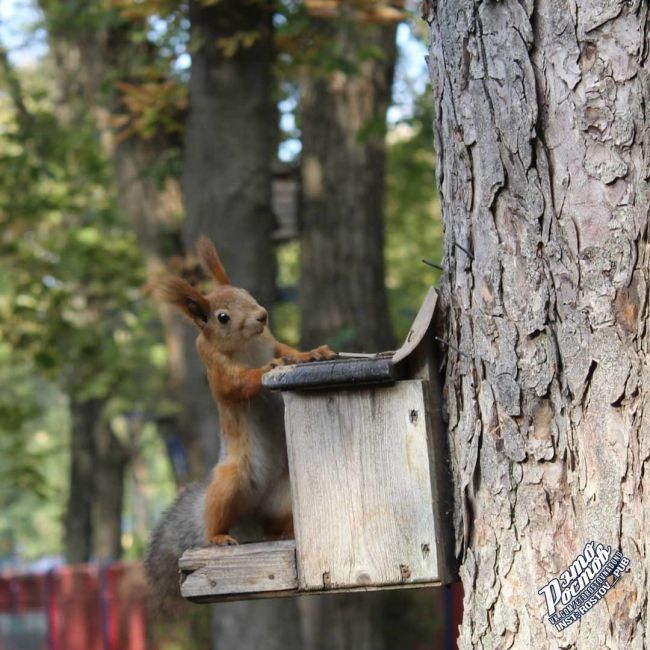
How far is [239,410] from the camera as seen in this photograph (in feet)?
11.8

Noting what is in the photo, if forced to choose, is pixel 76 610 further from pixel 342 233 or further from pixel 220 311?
pixel 220 311

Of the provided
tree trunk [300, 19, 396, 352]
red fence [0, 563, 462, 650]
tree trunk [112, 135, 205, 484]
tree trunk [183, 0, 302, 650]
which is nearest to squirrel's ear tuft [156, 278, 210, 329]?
tree trunk [183, 0, 302, 650]

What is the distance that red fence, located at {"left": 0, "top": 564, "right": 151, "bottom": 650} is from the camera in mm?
12344

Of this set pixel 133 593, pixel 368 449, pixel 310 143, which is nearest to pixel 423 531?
pixel 368 449

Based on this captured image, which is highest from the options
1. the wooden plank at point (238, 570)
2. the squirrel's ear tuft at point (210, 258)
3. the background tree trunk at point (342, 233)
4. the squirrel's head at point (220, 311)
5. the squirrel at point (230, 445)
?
the background tree trunk at point (342, 233)

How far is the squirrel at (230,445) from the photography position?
349 cm

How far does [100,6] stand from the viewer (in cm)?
782

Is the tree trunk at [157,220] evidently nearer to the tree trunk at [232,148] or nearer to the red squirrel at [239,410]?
the tree trunk at [232,148]

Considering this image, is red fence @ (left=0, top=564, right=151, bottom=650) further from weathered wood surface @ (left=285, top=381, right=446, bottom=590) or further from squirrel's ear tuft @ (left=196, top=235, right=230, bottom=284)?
weathered wood surface @ (left=285, top=381, right=446, bottom=590)

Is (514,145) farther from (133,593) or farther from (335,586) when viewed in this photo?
(133,593)

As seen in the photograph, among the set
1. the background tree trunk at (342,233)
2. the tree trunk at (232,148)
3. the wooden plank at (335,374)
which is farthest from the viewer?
the background tree trunk at (342,233)

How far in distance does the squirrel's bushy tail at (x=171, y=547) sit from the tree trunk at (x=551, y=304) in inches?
46.5

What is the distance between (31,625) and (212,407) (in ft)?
25.0

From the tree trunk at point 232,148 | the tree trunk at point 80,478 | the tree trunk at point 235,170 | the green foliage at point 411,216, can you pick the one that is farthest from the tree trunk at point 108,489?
the tree trunk at point 232,148
